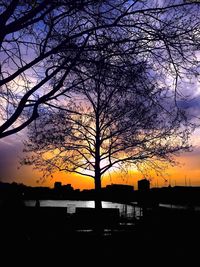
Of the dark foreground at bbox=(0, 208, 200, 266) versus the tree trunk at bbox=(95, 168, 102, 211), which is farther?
the tree trunk at bbox=(95, 168, 102, 211)

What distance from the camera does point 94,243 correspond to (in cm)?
1070

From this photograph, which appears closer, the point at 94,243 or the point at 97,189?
the point at 94,243

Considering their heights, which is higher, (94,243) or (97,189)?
(97,189)

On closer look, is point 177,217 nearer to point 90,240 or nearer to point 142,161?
point 90,240

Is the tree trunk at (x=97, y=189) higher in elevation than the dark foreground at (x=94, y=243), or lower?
higher

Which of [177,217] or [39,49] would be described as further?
[177,217]

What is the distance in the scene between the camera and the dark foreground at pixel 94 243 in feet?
29.1

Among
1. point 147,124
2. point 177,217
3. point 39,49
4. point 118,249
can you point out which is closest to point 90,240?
point 118,249

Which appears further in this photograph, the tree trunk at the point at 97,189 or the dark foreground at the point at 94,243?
the tree trunk at the point at 97,189

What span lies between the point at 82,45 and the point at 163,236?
320 inches

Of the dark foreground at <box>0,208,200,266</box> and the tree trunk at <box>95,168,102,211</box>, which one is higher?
the tree trunk at <box>95,168,102,211</box>

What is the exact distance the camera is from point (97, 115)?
20.5 m

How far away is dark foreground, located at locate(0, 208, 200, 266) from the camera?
886cm

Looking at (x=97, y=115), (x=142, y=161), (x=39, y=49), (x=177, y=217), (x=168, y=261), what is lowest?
(x=168, y=261)
